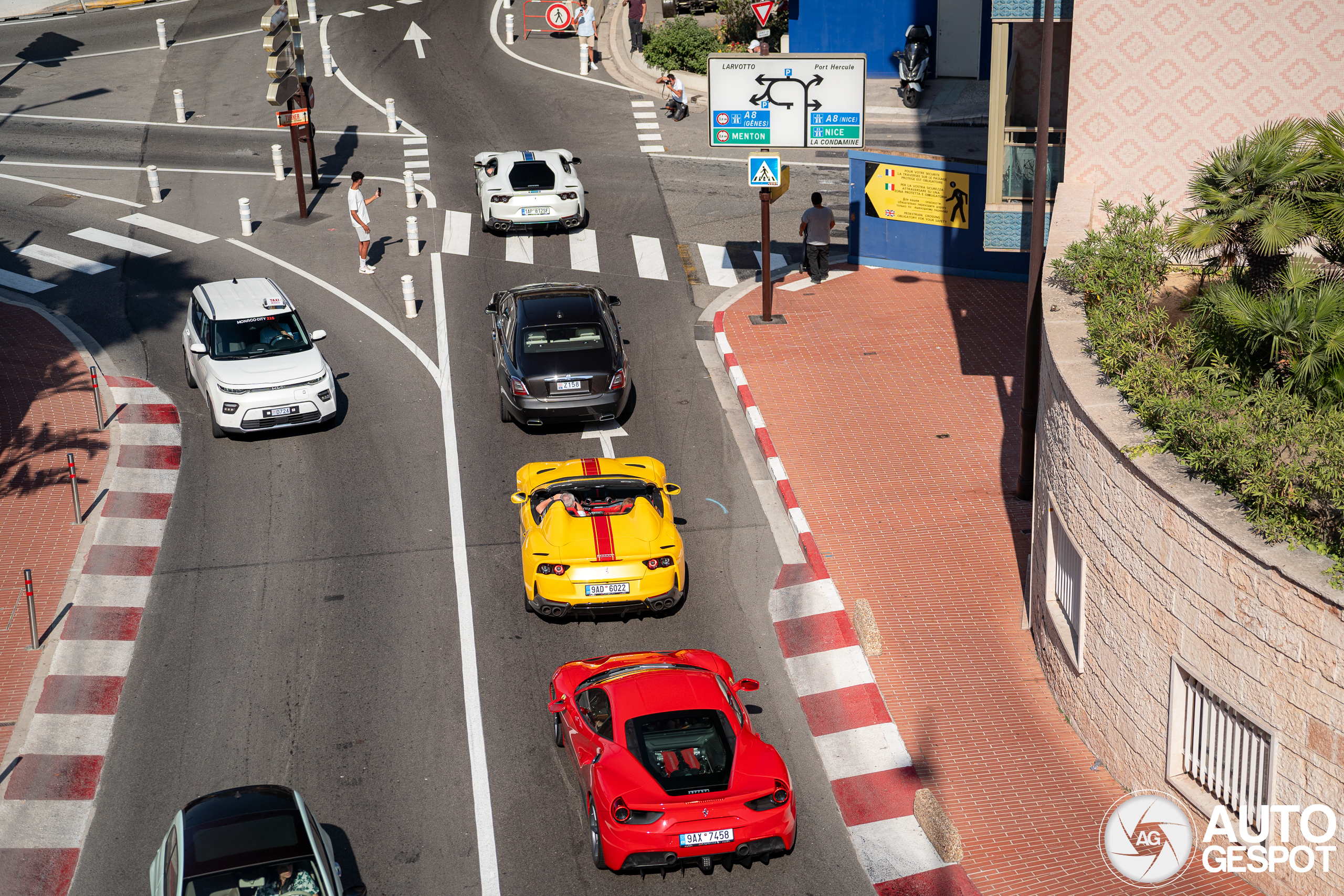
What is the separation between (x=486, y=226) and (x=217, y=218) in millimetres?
6213

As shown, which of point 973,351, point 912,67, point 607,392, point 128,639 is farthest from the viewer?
point 912,67

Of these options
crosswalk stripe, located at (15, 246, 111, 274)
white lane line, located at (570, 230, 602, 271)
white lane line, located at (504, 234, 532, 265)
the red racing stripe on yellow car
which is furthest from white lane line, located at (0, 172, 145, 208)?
the red racing stripe on yellow car

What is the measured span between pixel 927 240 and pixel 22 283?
706 inches

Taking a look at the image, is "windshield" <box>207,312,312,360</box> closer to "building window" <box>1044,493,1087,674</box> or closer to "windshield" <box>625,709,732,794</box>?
"windshield" <box>625,709,732,794</box>

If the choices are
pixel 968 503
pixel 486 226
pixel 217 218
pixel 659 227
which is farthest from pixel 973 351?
pixel 217 218

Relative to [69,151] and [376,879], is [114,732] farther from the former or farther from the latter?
[69,151]

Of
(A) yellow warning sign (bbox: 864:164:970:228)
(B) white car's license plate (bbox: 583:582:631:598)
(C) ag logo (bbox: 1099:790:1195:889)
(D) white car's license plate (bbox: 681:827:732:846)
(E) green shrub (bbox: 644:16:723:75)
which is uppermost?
(E) green shrub (bbox: 644:16:723:75)

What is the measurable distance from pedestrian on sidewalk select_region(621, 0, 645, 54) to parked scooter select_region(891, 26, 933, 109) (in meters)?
7.98

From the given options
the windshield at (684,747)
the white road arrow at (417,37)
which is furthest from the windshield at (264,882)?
the white road arrow at (417,37)

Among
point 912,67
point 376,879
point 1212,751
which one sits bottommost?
point 376,879

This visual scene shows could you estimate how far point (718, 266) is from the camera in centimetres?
2619

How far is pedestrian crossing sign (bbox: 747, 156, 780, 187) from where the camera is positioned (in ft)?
74.4

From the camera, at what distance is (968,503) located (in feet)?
56.5

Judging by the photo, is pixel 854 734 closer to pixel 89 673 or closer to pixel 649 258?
pixel 89 673
